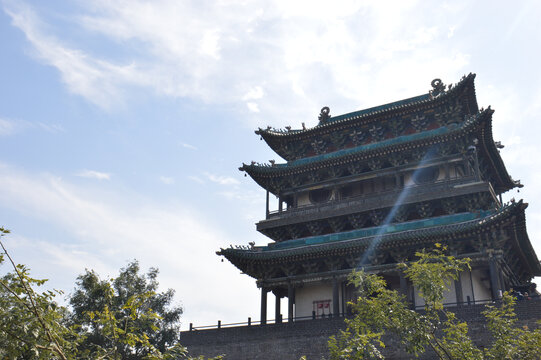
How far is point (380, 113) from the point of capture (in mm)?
31047

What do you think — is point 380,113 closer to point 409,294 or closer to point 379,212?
point 379,212

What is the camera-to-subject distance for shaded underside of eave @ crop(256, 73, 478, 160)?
95.5 ft

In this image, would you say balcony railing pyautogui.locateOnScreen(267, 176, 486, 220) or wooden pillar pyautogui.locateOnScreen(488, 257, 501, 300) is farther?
balcony railing pyautogui.locateOnScreen(267, 176, 486, 220)

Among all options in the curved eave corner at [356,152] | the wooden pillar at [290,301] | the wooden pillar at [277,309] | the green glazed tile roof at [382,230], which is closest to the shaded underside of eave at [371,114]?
the curved eave corner at [356,152]

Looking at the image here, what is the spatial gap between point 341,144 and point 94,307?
21.5m

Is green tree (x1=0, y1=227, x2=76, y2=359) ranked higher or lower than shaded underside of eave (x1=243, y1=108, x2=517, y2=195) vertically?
lower

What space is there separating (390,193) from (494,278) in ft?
24.0

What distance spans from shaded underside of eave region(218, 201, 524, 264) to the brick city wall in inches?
141

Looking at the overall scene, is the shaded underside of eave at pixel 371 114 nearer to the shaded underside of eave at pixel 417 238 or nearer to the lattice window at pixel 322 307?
the shaded underside of eave at pixel 417 238

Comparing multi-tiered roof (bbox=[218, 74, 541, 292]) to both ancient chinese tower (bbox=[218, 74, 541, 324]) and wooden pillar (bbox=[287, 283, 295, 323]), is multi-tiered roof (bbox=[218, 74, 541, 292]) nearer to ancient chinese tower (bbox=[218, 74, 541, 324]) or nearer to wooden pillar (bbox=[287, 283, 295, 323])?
ancient chinese tower (bbox=[218, 74, 541, 324])

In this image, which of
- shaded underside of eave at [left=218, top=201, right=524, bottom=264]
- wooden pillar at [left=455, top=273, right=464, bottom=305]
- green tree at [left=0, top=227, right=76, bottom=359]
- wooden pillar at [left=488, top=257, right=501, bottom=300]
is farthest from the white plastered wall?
green tree at [left=0, top=227, right=76, bottom=359]

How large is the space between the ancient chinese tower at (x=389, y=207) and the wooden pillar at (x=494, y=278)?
0.05 metres

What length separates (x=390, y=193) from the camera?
28.7 metres

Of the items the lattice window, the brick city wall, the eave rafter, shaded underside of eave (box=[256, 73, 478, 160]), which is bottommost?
the brick city wall
